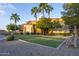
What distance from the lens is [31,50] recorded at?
31.6 ft

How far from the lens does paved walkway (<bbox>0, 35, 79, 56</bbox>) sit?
9.57 m

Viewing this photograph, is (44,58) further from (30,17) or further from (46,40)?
(30,17)

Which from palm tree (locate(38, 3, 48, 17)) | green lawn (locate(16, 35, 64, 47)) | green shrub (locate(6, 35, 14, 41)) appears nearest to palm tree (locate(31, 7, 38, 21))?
palm tree (locate(38, 3, 48, 17))

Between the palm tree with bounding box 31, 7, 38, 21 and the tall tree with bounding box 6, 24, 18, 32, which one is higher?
the palm tree with bounding box 31, 7, 38, 21

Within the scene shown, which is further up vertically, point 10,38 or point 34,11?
point 34,11

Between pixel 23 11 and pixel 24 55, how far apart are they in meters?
1.15

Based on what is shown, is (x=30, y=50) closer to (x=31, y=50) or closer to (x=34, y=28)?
(x=31, y=50)

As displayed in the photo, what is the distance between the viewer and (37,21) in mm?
9797

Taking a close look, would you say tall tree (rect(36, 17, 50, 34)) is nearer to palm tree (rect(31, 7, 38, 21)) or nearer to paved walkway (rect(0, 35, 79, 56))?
palm tree (rect(31, 7, 38, 21))

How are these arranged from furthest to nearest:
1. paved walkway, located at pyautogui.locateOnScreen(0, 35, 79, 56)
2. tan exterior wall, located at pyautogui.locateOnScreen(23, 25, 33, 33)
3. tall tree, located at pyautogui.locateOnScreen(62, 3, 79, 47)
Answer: tan exterior wall, located at pyautogui.locateOnScreen(23, 25, 33, 33) < tall tree, located at pyautogui.locateOnScreen(62, 3, 79, 47) < paved walkway, located at pyautogui.locateOnScreen(0, 35, 79, 56)

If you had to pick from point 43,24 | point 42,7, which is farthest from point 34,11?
point 43,24

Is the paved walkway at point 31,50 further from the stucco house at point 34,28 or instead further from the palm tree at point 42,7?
the palm tree at point 42,7

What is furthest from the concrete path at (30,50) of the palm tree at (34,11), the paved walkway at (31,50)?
the palm tree at (34,11)

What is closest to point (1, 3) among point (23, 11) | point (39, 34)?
point (23, 11)
